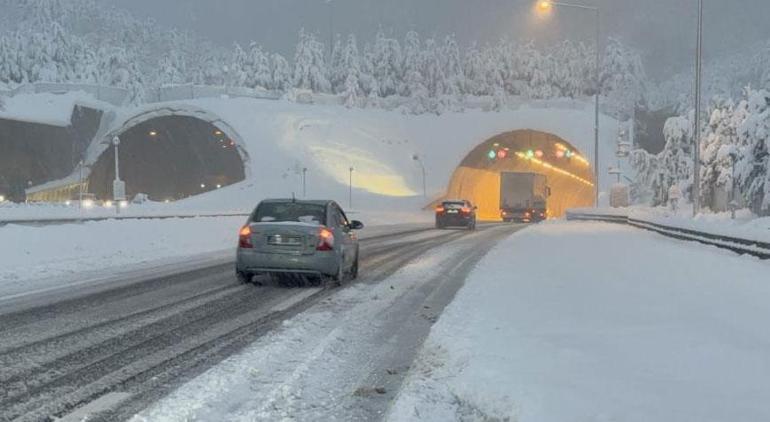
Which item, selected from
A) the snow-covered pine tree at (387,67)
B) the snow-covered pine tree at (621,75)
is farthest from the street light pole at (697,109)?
the snow-covered pine tree at (387,67)

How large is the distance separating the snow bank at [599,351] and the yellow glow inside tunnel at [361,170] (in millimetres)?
59064

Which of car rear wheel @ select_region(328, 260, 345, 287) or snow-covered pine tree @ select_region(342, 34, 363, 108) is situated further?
snow-covered pine tree @ select_region(342, 34, 363, 108)

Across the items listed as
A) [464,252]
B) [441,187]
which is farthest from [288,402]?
[441,187]

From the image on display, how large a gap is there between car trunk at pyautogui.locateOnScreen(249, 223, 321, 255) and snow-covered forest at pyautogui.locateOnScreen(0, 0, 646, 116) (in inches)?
3153

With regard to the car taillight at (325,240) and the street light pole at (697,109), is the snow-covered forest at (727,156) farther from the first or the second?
the car taillight at (325,240)

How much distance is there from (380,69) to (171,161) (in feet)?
135

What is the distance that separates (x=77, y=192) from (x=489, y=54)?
6596cm

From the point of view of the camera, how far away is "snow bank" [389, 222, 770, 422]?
4.79m

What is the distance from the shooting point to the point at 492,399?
502 centimetres

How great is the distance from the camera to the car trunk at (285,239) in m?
12.2

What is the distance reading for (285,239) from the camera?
1219 centimetres

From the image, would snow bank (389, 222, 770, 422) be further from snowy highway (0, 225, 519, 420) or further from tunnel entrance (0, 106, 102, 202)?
tunnel entrance (0, 106, 102, 202)

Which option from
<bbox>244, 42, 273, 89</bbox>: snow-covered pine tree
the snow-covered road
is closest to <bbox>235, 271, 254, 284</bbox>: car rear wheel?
the snow-covered road

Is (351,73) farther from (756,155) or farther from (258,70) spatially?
(756,155)
